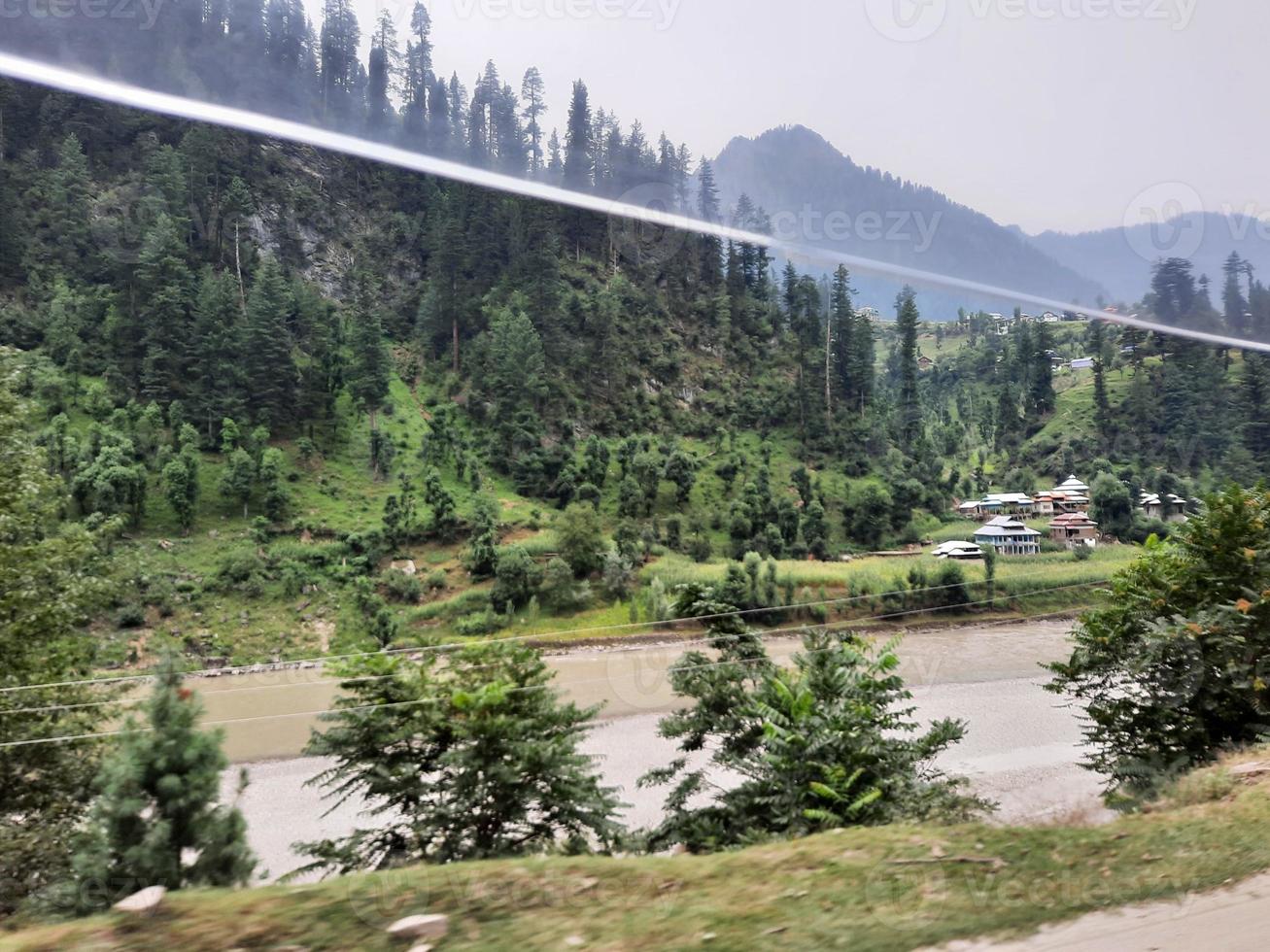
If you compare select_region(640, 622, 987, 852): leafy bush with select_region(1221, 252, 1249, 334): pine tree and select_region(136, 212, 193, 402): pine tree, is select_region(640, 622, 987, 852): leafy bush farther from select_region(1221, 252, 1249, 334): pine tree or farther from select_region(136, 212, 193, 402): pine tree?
select_region(136, 212, 193, 402): pine tree

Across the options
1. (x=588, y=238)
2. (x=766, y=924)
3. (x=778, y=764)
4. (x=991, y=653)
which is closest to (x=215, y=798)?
(x=766, y=924)

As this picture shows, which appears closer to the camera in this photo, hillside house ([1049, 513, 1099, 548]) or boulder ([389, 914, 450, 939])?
boulder ([389, 914, 450, 939])

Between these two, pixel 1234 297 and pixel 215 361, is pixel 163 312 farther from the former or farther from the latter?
pixel 1234 297

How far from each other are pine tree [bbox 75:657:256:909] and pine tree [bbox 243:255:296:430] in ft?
90.1

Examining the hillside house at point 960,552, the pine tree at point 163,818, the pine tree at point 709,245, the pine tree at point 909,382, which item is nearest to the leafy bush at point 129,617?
the pine tree at point 163,818

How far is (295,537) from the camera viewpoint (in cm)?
2539

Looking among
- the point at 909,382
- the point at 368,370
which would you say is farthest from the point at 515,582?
the point at 909,382

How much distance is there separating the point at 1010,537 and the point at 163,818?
3074cm

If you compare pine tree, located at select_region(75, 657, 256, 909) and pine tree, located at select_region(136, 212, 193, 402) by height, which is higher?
pine tree, located at select_region(136, 212, 193, 402)

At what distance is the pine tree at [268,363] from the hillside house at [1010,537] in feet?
96.4

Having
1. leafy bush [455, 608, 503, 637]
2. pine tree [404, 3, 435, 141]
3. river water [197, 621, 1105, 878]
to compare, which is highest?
pine tree [404, 3, 435, 141]

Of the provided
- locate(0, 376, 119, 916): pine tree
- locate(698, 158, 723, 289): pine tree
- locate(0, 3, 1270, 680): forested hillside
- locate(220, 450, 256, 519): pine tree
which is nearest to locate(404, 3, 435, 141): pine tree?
locate(0, 3, 1270, 680): forested hillside

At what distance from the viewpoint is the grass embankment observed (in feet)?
9.64

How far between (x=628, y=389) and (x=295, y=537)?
2013cm
